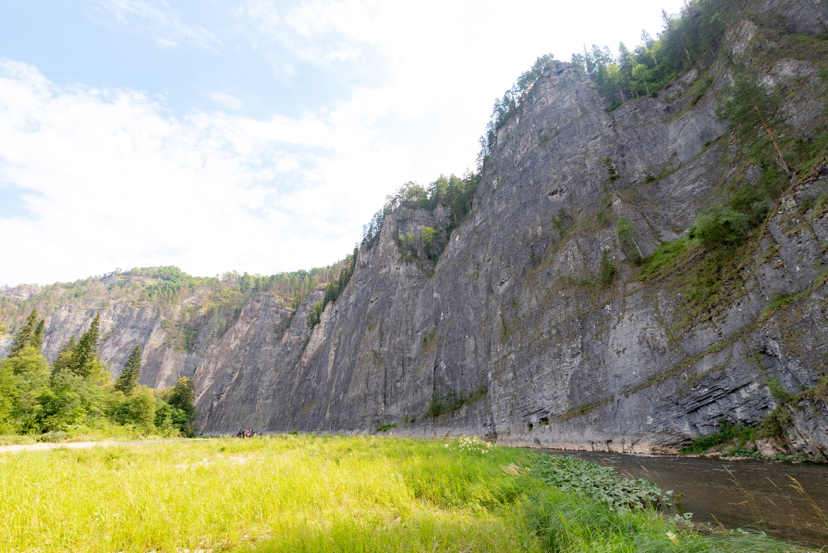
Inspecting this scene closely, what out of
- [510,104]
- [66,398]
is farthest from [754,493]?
[510,104]

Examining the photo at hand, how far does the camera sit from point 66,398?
3186cm

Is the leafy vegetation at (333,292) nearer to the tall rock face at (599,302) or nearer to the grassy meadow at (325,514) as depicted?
the tall rock face at (599,302)

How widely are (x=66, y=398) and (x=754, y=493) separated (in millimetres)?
47162

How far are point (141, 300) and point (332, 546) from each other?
7196 inches

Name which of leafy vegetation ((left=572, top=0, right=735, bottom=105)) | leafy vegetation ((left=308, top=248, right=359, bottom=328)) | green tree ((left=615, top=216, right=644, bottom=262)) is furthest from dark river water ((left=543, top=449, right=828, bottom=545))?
leafy vegetation ((left=308, top=248, right=359, bottom=328))

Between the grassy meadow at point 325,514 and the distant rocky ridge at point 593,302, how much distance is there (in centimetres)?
1150

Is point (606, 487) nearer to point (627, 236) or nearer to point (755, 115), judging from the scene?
point (627, 236)

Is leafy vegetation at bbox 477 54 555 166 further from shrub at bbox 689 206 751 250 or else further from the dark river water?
the dark river water

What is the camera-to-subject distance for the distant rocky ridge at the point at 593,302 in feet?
50.4

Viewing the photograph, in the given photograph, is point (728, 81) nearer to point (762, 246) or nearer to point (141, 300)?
point (762, 246)

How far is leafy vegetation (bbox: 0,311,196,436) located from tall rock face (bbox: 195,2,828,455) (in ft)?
87.0

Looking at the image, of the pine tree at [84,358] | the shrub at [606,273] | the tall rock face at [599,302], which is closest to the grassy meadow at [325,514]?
the tall rock face at [599,302]

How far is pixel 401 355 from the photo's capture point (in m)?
52.6

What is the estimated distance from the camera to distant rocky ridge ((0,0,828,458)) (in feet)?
50.4
